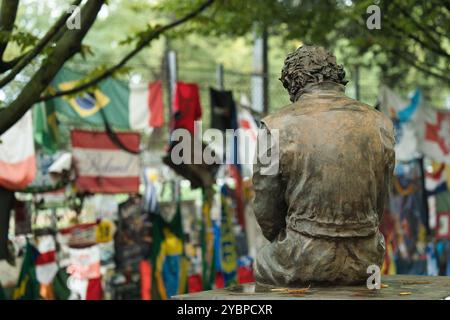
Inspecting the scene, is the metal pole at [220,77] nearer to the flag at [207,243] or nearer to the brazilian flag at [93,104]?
the flag at [207,243]

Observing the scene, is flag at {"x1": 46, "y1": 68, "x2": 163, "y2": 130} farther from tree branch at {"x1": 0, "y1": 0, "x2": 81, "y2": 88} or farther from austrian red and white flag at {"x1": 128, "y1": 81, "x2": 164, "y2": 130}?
tree branch at {"x1": 0, "y1": 0, "x2": 81, "y2": 88}

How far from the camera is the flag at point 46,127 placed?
44.5 ft

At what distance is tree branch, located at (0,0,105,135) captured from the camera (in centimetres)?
977

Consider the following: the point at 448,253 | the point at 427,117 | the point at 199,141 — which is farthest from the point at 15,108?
the point at 448,253

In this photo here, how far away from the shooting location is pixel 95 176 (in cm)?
1427

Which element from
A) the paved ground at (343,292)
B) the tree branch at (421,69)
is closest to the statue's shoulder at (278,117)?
the paved ground at (343,292)

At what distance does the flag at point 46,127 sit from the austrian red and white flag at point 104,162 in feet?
1.43

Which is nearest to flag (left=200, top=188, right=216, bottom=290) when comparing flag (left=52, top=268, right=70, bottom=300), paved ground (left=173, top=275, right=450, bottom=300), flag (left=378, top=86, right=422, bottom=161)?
flag (left=52, top=268, right=70, bottom=300)

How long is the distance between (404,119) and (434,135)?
0.68m

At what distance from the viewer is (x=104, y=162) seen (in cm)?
1440

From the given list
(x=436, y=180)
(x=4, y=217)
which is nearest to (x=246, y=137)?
(x=4, y=217)

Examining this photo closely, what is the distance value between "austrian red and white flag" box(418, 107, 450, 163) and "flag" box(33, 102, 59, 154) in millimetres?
6976

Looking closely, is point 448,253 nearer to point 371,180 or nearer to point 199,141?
point 199,141
